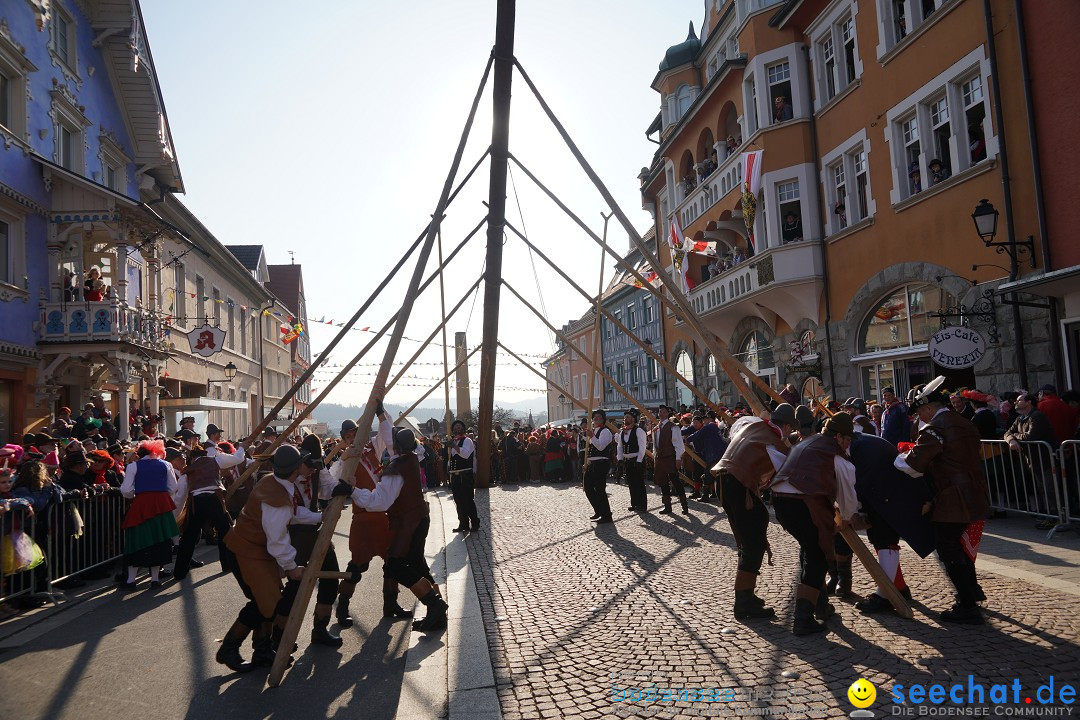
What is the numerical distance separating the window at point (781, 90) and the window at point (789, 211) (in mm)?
1633

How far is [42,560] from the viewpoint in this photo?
7645 millimetres

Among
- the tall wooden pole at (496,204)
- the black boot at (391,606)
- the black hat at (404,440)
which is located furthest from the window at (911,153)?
the black boot at (391,606)

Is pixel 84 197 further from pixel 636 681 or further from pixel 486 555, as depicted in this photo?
pixel 636 681

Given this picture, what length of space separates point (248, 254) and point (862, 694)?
Result: 125 ft

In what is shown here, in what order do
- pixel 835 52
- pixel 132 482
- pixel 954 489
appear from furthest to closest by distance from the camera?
1. pixel 835 52
2. pixel 132 482
3. pixel 954 489

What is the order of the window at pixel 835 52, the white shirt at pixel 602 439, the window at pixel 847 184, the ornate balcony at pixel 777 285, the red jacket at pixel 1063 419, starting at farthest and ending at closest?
the ornate balcony at pixel 777 285, the window at pixel 835 52, the window at pixel 847 184, the white shirt at pixel 602 439, the red jacket at pixel 1063 419

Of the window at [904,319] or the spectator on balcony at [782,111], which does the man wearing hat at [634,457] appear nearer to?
the window at [904,319]

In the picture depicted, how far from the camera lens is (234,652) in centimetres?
534

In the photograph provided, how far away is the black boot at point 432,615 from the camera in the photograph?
6102mm

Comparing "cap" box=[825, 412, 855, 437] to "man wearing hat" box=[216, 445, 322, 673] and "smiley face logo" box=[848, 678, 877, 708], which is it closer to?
"smiley face logo" box=[848, 678, 877, 708]

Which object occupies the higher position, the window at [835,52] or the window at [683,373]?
the window at [835,52]

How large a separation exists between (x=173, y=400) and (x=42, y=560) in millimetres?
12773

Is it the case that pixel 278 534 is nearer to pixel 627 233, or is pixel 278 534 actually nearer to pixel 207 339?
pixel 627 233

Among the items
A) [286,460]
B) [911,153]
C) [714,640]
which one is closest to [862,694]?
[714,640]
